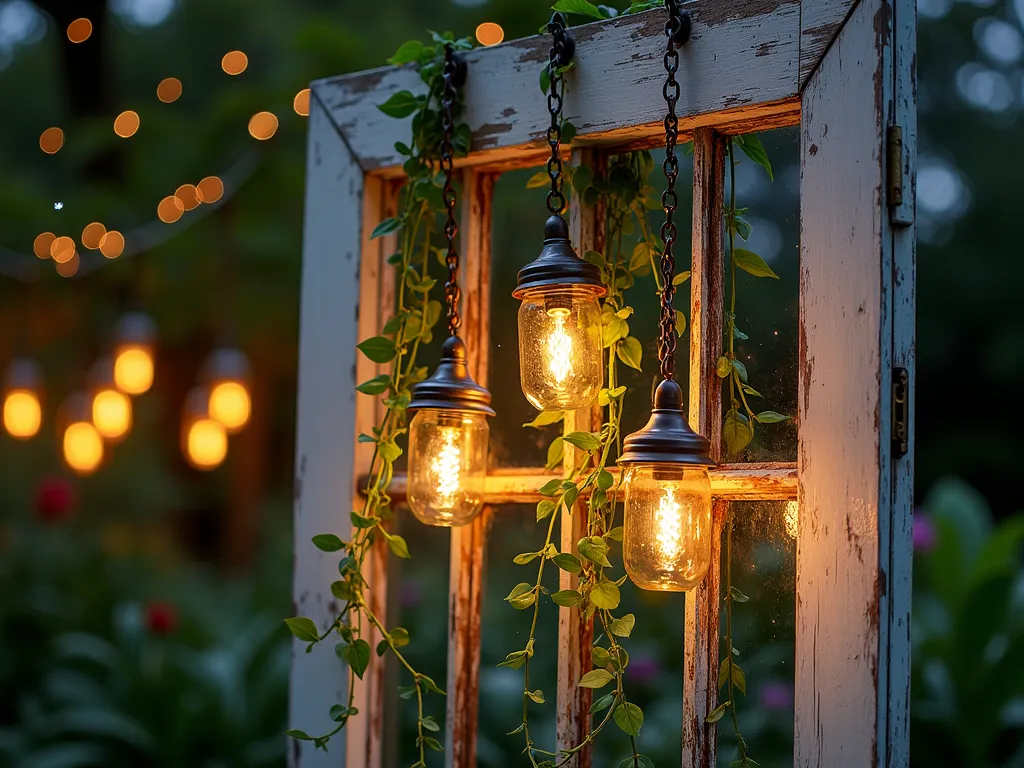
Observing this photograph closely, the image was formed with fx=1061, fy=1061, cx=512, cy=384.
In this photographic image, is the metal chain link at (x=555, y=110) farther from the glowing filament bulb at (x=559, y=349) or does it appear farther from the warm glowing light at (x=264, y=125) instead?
the warm glowing light at (x=264, y=125)

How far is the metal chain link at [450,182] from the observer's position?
130 cm

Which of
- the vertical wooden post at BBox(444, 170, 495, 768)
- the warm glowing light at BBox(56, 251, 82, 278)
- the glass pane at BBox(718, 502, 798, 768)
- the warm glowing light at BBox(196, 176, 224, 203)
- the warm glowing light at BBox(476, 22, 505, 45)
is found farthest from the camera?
the warm glowing light at BBox(196, 176, 224, 203)

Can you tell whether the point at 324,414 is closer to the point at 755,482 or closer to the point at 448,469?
the point at 448,469

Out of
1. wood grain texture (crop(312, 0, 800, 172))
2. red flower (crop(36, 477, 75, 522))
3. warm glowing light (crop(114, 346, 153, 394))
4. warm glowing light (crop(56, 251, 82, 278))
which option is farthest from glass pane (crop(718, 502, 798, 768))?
red flower (crop(36, 477, 75, 522))

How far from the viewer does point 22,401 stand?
3332mm

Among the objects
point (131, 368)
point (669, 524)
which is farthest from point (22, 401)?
point (669, 524)

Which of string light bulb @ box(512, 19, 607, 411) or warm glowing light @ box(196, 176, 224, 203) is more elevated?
warm glowing light @ box(196, 176, 224, 203)

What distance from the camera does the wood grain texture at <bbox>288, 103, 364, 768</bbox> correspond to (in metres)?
1.46

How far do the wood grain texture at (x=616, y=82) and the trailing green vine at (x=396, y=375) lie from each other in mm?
45

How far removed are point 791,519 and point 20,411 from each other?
2858mm

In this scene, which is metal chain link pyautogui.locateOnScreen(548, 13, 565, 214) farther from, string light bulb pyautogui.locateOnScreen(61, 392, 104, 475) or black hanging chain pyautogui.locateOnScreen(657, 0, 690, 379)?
string light bulb pyautogui.locateOnScreen(61, 392, 104, 475)

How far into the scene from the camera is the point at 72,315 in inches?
222

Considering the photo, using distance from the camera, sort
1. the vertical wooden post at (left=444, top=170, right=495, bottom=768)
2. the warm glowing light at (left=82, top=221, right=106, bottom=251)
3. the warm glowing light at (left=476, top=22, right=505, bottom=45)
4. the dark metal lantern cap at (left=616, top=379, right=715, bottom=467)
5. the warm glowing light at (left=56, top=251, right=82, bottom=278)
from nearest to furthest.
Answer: the dark metal lantern cap at (left=616, top=379, right=715, bottom=467)
the vertical wooden post at (left=444, top=170, right=495, bottom=768)
the warm glowing light at (left=476, top=22, right=505, bottom=45)
the warm glowing light at (left=56, top=251, right=82, bottom=278)
the warm glowing light at (left=82, top=221, right=106, bottom=251)

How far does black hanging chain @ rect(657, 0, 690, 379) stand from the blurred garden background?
0.12 metres
